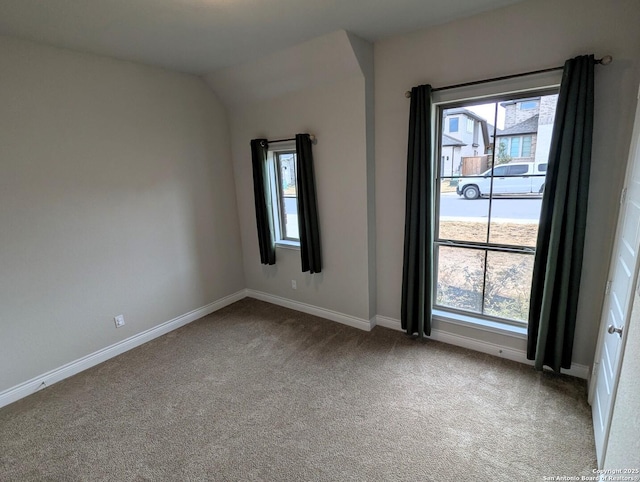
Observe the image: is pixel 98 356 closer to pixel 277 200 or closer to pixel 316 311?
pixel 316 311

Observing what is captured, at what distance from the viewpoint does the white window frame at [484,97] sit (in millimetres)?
2158

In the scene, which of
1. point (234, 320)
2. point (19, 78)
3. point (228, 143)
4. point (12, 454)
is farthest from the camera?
point (228, 143)

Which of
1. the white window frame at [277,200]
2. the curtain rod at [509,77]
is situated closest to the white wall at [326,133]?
the white window frame at [277,200]

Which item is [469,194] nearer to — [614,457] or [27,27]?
[614,457]

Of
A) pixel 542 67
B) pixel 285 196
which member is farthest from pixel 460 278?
pixel 285 196

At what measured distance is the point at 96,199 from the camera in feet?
9.15

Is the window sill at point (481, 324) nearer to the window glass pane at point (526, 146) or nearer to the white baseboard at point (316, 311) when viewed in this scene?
the white baseboard at point (316, 311)

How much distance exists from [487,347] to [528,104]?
1956 mm

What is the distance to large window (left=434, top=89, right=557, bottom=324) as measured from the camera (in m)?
2.35

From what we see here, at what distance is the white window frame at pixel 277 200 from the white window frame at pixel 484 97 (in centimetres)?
156

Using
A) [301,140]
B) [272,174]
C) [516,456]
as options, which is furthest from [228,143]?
[516,456]

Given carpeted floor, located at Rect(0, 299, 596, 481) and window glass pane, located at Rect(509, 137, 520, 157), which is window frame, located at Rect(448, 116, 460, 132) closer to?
window glass pane, located at Rect(509, 137, 520, 157)

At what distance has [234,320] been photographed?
142 inches

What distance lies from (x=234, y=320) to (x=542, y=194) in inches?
125
